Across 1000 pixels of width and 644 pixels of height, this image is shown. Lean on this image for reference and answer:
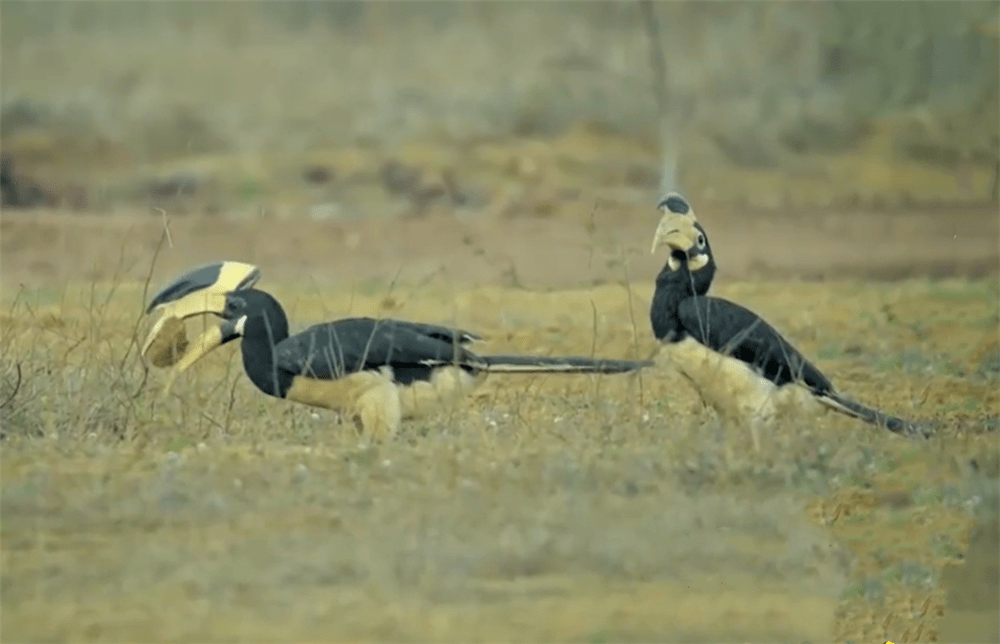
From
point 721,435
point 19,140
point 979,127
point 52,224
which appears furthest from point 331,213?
point 721,435

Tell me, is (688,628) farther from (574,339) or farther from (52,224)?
(52,224)

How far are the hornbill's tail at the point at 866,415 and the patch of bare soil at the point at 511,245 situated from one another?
674 cm

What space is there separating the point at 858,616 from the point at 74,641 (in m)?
2.23

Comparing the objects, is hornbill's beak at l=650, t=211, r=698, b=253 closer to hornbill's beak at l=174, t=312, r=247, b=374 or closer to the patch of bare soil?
hornbill's beak at l=174, t=312, r=247, b=374

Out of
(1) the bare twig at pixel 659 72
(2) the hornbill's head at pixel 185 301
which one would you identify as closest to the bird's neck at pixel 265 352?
(2) the hornbill's head at pixel 185 301

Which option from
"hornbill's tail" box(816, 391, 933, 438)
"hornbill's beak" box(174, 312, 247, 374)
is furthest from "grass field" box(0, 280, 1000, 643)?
"hornbill's beak" box(174, 312, 247, 374)

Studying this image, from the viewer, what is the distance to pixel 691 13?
23.9 metres

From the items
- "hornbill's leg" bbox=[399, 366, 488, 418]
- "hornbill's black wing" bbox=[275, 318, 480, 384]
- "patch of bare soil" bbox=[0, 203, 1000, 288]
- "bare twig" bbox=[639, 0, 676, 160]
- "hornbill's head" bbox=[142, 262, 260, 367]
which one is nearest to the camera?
"hornbill's black wing" bbox=[275, 318, 480, 384]

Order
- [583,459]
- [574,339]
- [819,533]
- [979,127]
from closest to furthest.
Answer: [819,533] < [583,459] < [574,339] < [979,127]

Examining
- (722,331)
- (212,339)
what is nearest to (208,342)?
(212,339)

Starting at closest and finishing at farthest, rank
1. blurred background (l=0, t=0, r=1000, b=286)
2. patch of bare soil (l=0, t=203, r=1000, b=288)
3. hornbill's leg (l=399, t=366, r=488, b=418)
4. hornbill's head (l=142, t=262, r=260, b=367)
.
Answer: hornbill's leg (l=399, t=366, r=488, b=418), hornbill's head (l=142, t=262, r=260, b=367), patch of bare soil (l=0, t=203, r=1000, b=288), blurred background (l=0, t=0, r=1000, b=286)

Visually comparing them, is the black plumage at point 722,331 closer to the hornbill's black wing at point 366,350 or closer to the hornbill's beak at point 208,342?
the hornbill's black wing at point 366,350

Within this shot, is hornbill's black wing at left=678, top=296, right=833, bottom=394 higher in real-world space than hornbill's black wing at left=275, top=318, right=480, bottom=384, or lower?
higher

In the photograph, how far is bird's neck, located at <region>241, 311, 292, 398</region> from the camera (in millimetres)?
7043
